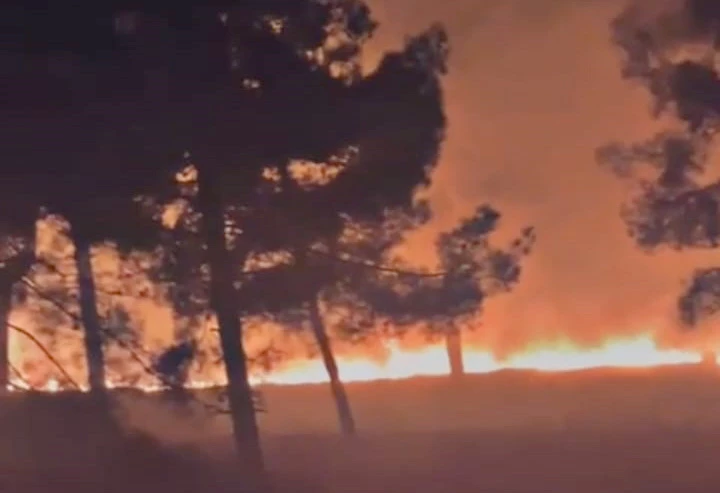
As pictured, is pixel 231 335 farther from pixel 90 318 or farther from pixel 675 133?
pixel 675 133

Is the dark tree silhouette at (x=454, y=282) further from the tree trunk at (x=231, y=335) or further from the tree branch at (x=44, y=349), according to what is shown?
the tree branch at (x=44, y=349)

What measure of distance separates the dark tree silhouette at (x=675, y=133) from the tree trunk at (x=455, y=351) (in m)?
1.20

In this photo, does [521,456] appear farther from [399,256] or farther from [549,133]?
[549,133]

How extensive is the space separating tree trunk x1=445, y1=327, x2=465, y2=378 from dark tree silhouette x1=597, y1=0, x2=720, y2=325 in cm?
120

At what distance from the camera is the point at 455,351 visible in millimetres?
7676

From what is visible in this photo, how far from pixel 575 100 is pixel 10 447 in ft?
11.9

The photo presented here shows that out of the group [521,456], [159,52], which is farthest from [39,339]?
[521,456]

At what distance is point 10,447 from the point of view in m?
7.41

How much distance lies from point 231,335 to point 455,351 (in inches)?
47.5

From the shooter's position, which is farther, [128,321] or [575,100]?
[575,100]

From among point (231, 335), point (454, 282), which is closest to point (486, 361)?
point (454, 282)

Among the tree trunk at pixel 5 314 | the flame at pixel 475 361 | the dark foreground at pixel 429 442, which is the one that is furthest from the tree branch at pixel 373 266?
the tree trunk at pixel 5 314

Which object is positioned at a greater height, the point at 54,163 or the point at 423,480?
the point at 54,163

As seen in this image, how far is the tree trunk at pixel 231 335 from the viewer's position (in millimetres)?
7457
